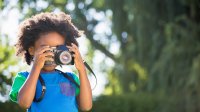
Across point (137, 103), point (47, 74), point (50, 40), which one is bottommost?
point (47, 74)

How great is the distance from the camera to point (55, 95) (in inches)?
106

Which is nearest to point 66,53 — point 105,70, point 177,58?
point 177,58

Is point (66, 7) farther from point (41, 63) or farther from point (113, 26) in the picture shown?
point (41, 63)

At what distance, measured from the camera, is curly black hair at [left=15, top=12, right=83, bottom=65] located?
9.10ft

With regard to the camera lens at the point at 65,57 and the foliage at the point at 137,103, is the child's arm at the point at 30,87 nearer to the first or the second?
the camera lens at the point at 65,57

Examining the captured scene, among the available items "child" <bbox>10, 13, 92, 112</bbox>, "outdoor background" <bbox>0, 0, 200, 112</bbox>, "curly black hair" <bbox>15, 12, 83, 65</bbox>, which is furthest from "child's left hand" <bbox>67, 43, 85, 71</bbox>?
"outdoor background" <bbox>0, 0, 200, 112</bbox>

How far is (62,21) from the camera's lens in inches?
112

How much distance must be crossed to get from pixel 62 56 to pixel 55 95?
0.18 meters

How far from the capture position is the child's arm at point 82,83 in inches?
106

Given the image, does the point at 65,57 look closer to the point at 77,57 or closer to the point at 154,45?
the point at 77,57

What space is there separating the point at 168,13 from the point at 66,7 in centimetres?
169

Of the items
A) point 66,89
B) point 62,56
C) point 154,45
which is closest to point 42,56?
point 62,56

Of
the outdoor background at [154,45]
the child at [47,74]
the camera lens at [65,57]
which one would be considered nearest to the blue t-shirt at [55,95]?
the child at [47,74]

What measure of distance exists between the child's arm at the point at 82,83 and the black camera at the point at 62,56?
0.02 metres
